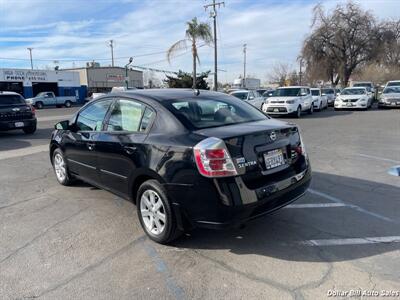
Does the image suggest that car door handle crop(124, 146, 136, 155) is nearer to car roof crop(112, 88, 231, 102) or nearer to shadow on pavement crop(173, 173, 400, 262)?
car roof crop(112, 88, 231, 102)

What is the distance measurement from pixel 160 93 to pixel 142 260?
205 centimetres

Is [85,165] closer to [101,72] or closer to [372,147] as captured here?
[372,147]

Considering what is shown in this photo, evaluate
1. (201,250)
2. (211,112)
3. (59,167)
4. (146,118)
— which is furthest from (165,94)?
(59,167)

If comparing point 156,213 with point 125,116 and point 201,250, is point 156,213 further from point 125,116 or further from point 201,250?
point 125,116

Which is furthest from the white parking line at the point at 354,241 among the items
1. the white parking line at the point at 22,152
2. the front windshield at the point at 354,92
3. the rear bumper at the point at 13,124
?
the front windshield at the point at 354,92

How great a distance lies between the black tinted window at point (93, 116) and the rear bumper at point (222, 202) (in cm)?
180

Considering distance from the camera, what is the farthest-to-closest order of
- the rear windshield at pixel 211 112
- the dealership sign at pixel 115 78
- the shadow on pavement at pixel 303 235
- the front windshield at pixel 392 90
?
1. the dealership sign at pixel 115 78
2. the front windshield at pixel 392 90
3. the rear windshield at pixel 211 112
4. the shadow on pavement at pixel 303 235

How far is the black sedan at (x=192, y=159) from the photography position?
3.41 meters

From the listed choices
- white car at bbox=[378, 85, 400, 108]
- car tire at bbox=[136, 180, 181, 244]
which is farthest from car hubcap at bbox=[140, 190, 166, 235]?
white car at bbox=[378, 85, 400, 108]

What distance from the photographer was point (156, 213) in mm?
3934

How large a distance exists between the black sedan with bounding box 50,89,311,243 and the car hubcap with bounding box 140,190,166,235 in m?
0.01

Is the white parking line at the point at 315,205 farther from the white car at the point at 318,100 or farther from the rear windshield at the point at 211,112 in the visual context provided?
the white car at the point at 318,100

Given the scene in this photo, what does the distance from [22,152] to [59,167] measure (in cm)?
436

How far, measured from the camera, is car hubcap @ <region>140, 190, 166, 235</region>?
3.88 metres
